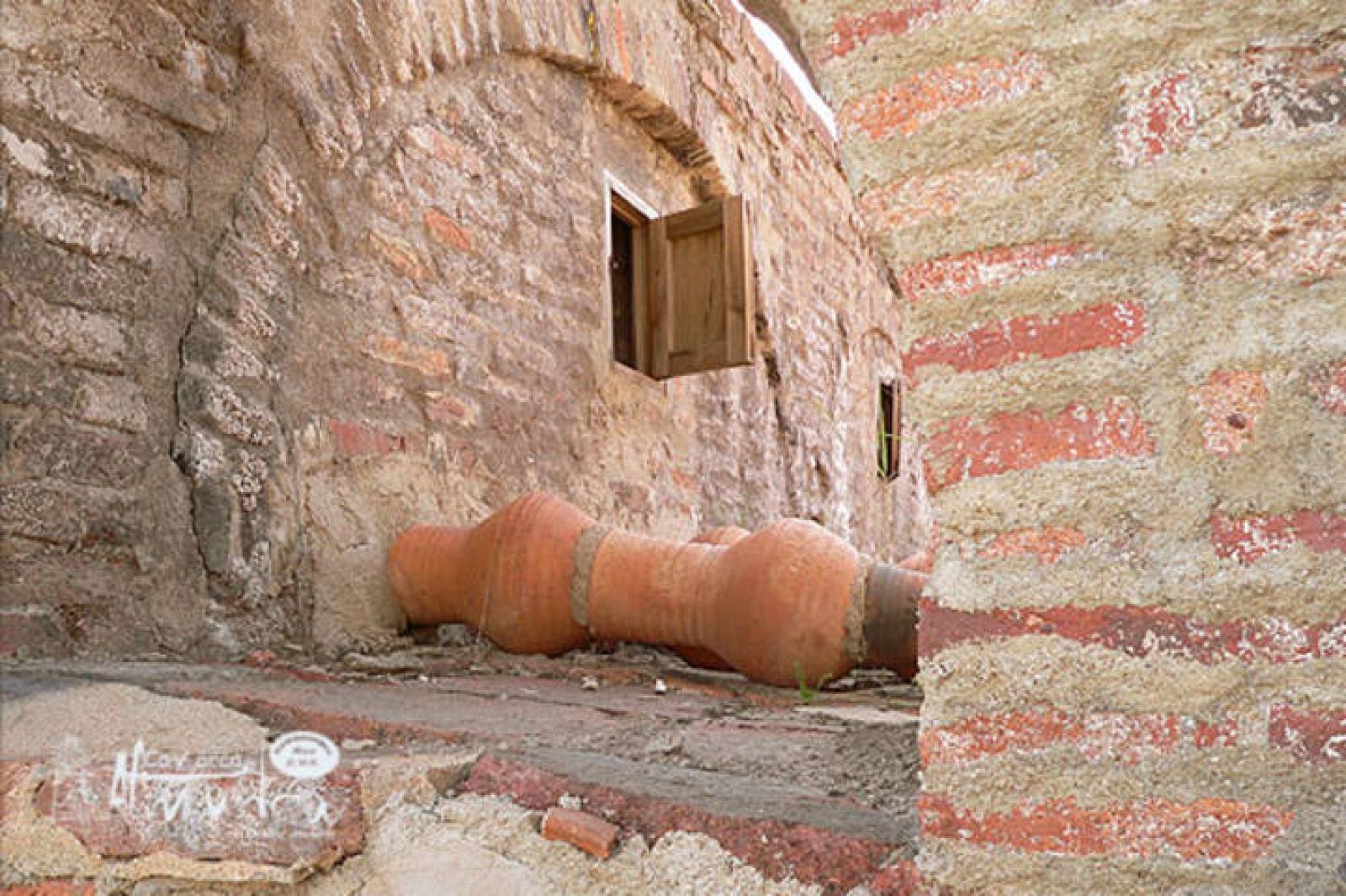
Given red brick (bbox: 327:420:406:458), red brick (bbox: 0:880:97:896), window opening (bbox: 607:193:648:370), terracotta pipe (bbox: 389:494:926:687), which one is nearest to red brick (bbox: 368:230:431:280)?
red brick (bbox: 327:420:406:458)

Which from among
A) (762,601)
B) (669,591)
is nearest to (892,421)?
(669,591)

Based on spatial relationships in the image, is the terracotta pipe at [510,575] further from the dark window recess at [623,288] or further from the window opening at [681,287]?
the dark window recess at [623,288]

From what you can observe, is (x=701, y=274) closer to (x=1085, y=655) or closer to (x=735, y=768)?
(x=735, y=768)

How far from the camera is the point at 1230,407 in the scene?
1.05 m

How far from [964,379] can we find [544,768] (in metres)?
0.77

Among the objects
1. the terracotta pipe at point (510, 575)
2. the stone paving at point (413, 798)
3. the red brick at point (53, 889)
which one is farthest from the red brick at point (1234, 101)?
the terracotta pipe at point (510, 575)

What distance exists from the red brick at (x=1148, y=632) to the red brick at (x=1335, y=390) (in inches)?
8.0

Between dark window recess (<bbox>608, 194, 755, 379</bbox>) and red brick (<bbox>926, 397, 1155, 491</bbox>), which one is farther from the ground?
dark window recess (<bbox>608, 194, 755, 379</bbox>)

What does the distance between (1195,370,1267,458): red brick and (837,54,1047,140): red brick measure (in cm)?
38

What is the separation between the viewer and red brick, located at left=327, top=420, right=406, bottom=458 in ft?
10.0

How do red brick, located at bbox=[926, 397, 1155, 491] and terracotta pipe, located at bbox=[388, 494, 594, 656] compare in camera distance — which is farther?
terracotta pipe, located at bbox=[388, 494, 594, 656]

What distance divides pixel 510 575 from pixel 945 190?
1.95 metres

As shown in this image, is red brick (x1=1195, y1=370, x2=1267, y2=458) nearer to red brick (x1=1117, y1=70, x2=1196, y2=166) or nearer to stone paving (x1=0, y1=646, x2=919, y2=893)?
red brick (x1=1117, y1=70, x2=1196, y2=166)

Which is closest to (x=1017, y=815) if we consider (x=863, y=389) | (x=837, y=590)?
(x=837, y=590)
